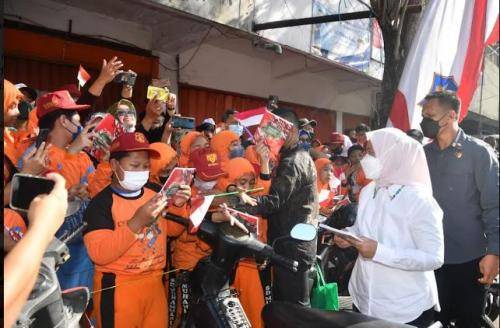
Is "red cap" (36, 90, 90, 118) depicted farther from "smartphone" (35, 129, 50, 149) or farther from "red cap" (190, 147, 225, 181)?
"red cap" (190, 147, 225, 181)

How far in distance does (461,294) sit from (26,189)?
253 centimetres

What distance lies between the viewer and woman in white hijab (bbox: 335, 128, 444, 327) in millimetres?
2123

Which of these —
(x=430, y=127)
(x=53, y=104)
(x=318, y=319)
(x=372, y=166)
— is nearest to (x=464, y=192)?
(x=430, y=127)

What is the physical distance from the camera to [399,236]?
2.22m

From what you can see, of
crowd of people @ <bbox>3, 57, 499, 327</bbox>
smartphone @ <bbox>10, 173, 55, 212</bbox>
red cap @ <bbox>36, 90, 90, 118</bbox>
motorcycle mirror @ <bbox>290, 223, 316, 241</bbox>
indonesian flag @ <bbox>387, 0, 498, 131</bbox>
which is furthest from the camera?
red cap @ <bbox>36, 90, 90, 118</bbox>

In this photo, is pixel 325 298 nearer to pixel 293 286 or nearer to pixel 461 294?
pixel 293 286

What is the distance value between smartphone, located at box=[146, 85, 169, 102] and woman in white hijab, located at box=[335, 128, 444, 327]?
239cm

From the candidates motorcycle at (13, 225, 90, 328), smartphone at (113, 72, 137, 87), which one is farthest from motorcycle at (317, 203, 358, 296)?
smartphone at (113, 72, 137, 87)

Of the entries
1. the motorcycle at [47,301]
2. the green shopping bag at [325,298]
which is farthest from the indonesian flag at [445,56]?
the motorcycle at [47,301]

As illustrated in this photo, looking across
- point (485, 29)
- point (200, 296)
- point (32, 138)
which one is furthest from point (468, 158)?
point (32, 138)

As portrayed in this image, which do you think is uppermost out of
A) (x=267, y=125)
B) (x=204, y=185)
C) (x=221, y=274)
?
(x=267, y=125)

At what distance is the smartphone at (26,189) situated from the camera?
4.37ft

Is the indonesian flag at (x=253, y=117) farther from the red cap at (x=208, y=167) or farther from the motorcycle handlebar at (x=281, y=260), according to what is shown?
the motorcycle handlebar at (x=281, y=260)

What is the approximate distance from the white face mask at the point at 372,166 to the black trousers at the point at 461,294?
3.13ft
